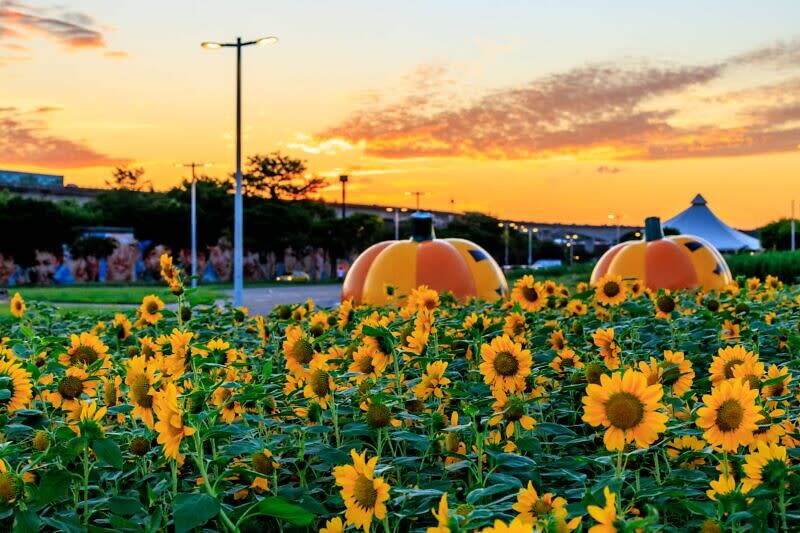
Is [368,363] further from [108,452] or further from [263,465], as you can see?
[108,452]

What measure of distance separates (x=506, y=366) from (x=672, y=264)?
33.4ft

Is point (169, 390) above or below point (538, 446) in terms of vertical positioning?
above

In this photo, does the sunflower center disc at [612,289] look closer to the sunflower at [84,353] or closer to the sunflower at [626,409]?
the sunflower at [84,353]

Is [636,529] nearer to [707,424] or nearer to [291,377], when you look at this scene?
[707,424]

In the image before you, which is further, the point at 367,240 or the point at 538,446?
the point at 367,240

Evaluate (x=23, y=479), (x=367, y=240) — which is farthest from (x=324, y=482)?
(x=367, y=240)

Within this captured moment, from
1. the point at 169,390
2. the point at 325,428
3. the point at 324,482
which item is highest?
the point at 169,390

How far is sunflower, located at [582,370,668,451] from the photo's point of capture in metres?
2.31

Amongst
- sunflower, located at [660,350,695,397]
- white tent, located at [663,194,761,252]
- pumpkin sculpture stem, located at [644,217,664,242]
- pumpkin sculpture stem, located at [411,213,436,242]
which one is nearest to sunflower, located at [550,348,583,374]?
sunflower, located at [660,350,695,397]

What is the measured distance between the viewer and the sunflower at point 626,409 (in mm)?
2307

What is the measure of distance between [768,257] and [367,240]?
46954 mm

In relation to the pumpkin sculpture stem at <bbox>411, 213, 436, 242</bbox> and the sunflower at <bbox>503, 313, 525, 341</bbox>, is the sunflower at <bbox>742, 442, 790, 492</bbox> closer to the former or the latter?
the sunflower at <bbox>503, 313, 525, 341</bbox>

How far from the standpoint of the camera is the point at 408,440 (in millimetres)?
3029

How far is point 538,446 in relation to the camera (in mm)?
2807
